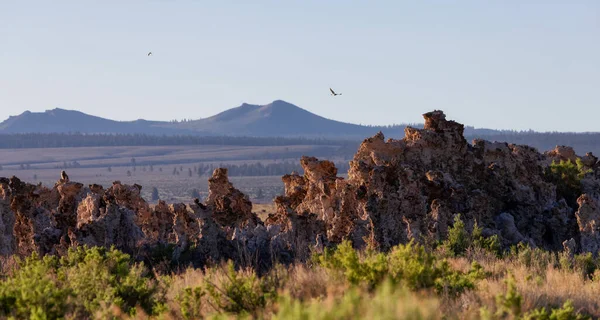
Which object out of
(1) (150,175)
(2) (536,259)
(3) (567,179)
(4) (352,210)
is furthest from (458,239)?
(1) (150,175)

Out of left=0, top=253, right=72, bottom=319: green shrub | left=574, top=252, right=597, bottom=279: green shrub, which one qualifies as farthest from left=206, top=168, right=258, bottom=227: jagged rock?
left=0, top=253, right=72, bottom=319: green shrub

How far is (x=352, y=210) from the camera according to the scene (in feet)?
52.7

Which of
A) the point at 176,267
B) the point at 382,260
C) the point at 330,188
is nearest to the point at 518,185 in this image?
the point at 330,188

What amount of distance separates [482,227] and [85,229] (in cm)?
656

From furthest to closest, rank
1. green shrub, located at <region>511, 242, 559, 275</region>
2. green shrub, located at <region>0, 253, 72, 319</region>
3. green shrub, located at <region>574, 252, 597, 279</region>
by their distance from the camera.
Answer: green shrub, located at <region>574, 252, 597, 279</region>
green shrub, located at <region>511, 242, 559, 275</region>
green shrub, located at <region>0, 253, 72, 319</region>

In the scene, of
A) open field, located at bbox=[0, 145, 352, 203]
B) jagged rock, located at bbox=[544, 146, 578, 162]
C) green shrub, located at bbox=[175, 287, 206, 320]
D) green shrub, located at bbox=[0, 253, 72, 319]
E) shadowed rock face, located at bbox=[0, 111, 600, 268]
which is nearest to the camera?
green shrub, located at bbox=[0, 253, 72, 319]

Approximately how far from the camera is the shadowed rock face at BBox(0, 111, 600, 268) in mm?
14859

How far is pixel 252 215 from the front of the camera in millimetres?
18109

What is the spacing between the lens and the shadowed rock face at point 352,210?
48.8 feet

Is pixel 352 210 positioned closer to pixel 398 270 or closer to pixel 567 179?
pixel 567 179

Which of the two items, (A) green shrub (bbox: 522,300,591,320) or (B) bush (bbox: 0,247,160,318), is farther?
(B) bush (bbox: 0,247,160,318)

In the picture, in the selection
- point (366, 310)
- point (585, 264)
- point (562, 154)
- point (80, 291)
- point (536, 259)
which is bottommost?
point (585, 264)

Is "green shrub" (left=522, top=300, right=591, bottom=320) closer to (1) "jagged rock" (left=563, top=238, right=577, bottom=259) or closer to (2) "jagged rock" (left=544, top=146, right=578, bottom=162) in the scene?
(1) "jagged rock" (left=563, top=238, right=577, bottom=259)

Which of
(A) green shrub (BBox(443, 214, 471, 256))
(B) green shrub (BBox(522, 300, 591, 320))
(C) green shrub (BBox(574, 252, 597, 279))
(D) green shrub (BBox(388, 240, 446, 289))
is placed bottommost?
(C) green shrub (BBox(574, 252, 597, 279))
